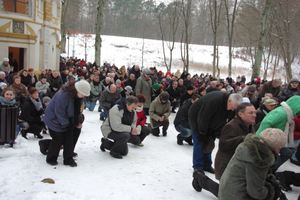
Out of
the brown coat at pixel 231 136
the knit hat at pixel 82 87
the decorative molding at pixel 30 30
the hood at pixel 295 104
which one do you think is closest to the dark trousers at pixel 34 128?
the knit hat at pixel 82 87

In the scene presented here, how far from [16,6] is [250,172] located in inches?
664

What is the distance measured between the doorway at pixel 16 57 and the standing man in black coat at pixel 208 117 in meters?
16.4

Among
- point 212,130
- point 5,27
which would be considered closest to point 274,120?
point 212,130

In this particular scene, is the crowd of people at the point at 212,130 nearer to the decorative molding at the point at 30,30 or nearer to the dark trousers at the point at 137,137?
the dark trousers at the point at 137,137

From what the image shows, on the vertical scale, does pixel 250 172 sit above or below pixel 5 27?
below

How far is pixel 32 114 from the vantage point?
6.93 meters

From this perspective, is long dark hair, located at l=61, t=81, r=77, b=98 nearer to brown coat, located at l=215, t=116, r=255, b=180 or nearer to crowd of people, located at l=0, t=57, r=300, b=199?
crowd of people, located at l=0, t=57, r=300, b=199

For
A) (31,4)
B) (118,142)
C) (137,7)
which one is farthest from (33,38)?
(137,7)

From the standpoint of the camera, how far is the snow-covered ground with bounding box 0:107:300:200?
418 cm

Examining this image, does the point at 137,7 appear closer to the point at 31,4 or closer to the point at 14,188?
the point at 31,4

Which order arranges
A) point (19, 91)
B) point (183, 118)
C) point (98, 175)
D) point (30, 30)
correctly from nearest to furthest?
point (98, 175) < point (183, 118) < point (19, 91) < point (30, 30)

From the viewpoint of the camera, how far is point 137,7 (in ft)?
207

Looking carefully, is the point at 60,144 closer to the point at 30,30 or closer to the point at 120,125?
the point at 120,125

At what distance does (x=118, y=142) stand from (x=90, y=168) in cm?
91
